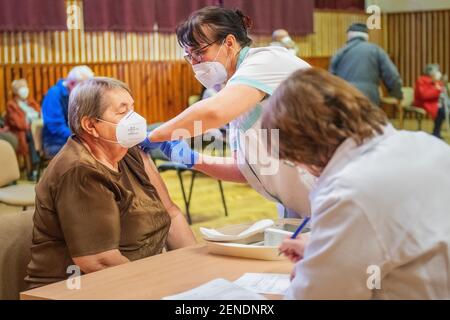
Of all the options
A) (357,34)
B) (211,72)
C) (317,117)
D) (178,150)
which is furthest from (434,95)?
(317,117)

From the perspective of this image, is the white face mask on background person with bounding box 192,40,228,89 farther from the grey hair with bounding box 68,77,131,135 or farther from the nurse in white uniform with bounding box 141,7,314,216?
the grey hair with bounding box 68,77,131,135

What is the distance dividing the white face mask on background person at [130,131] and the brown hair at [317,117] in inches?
39.1

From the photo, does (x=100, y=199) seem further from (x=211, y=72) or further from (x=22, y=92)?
(x=22, y=92)

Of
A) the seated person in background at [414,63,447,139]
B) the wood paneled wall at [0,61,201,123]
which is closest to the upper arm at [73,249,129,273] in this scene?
the wood paneled wall at [0,61,201,123]

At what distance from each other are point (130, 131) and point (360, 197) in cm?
119

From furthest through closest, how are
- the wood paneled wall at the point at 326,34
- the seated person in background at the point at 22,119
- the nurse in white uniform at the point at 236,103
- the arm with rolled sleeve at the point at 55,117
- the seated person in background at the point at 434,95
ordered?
the wood paneled wall at the point at 326,34 → the seated person in background at the point at 434,95 → the seated person in background at the point at 22,119 → the arm with rolled sleeve at the point at 55,117 → the nurse in white uniform at the point at 236,103

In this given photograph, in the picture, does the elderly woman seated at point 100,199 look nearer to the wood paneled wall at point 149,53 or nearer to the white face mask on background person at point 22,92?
the white face mask on background person at point 22,92

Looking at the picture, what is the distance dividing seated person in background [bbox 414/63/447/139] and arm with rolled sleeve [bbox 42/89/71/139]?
6.34m

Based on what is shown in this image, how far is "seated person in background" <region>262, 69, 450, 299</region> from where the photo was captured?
1.42m

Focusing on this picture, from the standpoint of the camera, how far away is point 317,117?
1452 millimetres

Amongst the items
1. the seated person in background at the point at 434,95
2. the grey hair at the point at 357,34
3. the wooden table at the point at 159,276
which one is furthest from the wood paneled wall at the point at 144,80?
the wooden table at the point at 159,276

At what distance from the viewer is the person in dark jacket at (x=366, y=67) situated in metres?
6.62
